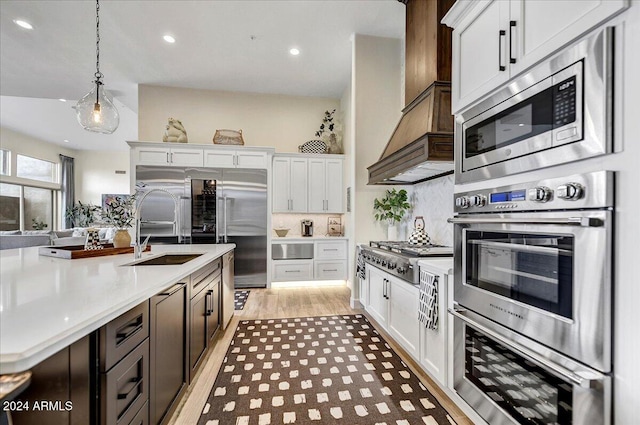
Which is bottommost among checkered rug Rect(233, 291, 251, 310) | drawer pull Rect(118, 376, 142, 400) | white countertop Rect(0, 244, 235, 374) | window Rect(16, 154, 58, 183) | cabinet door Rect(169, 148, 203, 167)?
checkered rug Rect(233, 291, 251, 310)

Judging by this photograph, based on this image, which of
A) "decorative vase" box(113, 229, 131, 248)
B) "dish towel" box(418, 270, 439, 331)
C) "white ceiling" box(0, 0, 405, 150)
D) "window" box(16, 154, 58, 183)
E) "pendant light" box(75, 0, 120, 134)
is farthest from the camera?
"window" box(16, 154, 58, 183)

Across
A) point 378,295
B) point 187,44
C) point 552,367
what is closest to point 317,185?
point 378,295

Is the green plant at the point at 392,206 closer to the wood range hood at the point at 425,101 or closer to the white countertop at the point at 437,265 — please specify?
the wood range hood at the point at 425,101

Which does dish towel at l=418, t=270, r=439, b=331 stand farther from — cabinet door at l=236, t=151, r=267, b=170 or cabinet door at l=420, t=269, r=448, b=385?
cabinet door at l=236, t=151, r=267, b=170

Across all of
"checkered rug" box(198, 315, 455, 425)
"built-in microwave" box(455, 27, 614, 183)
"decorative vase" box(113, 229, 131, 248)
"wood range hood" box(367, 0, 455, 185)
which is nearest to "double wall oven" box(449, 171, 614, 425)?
"built-in microwave" box(455, 27, 614, 183)

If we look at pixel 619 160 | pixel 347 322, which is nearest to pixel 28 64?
pixel 347 322

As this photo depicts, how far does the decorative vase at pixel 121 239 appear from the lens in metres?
2.38

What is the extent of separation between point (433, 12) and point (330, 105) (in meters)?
3.37

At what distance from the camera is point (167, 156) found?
15.1ft

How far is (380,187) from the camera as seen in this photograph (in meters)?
3.83

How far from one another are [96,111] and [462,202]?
3.26 m

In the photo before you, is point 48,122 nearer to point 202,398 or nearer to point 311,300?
point 311,300

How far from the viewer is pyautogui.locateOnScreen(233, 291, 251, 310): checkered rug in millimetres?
3821

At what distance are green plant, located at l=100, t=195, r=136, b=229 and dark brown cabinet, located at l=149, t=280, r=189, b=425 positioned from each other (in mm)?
984
